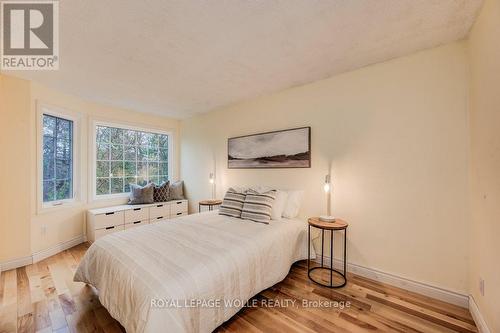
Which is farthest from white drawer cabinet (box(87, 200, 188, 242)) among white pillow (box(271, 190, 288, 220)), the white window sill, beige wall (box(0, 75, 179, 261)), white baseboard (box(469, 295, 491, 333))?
white baseboard (box(469, 295, 491, 333))

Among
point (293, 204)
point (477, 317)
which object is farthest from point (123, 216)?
point (477, 317)

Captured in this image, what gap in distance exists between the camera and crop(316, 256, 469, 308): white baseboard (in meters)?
1.81

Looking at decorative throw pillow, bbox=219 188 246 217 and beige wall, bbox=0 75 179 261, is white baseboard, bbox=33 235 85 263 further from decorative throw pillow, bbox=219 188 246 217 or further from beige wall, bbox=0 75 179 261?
decorative throw pillow, bbox=219 188 246 217

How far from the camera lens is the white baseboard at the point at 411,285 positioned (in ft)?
5.95

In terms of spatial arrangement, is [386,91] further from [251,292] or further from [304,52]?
[251,292]

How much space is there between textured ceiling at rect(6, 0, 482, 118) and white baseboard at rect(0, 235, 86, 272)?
7.67 ft

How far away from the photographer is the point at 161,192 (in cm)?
418

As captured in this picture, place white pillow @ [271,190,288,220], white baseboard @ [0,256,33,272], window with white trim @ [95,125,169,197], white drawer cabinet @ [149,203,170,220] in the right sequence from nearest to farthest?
white baseboard @ [0,256,33,272], white pillow @ [271,190,288,220], window with white trim @ [95,125,169,197], white drawer cabinet @ [149,203,170,220]

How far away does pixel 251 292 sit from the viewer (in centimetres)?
175

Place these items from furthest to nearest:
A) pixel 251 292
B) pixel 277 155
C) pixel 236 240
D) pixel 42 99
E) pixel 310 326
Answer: pixel 277 155, pixel 42 99, pixel 236 240, pixel 251 292, pixel 310 326

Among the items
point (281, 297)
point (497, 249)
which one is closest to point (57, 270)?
point (281, 297)

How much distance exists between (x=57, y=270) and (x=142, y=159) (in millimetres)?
2368

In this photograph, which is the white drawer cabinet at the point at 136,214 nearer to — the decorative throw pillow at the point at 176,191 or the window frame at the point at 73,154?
the decorative throw pillow at the point at 176,191

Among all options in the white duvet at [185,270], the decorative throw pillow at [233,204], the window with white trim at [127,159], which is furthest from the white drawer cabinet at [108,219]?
the decorative throw pillow at [233,204]
